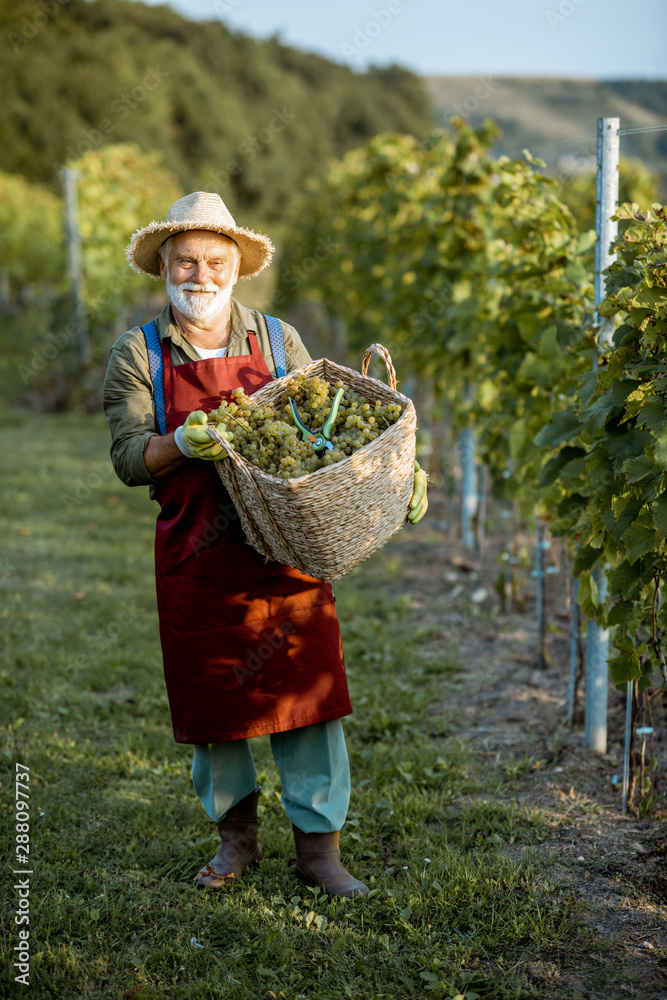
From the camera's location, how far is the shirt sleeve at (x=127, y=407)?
2428mm

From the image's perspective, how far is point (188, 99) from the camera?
153 feet

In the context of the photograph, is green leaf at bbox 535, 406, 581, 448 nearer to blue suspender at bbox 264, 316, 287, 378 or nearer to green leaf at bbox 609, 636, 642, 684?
green leaf at bbox 609, 636, 642, 684

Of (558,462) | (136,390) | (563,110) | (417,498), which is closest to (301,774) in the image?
(417,498)

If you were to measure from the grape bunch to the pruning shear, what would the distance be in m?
0.02

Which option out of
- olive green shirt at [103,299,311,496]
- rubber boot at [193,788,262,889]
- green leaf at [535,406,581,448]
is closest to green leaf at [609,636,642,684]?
green leaf at [535,406,581,448]

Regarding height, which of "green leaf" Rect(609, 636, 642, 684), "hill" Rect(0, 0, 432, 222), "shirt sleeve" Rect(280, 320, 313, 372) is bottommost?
"green leaf" Rect(609, 636, 642, 684)

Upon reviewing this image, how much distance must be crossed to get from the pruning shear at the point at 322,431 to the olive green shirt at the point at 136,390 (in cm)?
39

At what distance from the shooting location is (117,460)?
2441mm

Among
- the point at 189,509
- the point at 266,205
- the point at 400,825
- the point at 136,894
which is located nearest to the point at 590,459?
the point at 189,509

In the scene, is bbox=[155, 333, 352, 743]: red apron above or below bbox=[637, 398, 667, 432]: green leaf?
below

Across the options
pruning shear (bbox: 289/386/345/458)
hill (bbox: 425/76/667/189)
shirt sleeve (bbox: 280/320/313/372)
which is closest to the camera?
pruning shear (bbox: 289/386/345/458)

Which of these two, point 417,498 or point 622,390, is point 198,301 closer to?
point 417,498

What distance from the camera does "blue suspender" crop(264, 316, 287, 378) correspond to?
265 cm

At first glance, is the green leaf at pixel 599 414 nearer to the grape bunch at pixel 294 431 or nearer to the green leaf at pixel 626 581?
the green leaf at pixel 626 581
